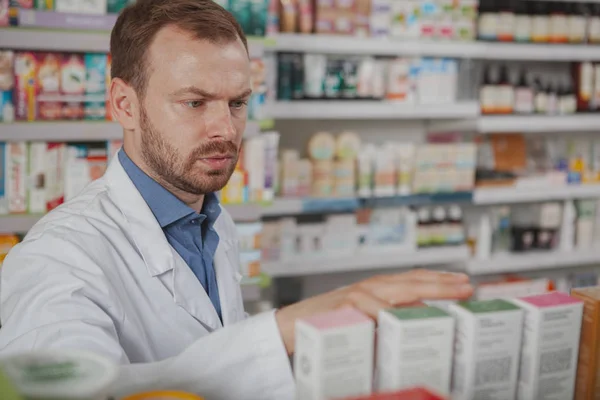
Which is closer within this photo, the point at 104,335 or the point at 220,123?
the point at 104,335

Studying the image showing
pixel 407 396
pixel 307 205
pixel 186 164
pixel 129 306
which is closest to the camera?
pixel 407 396

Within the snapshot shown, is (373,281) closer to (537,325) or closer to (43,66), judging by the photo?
(537,325)

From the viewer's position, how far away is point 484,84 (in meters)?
3.98

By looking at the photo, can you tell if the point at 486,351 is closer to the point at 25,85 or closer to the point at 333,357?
the point at 333,357

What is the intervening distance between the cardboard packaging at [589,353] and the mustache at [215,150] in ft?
2.57

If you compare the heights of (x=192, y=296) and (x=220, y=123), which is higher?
(x=220, y=123)

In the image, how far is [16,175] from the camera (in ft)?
8.80

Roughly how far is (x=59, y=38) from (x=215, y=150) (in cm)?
152

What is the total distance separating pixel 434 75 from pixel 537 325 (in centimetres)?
294

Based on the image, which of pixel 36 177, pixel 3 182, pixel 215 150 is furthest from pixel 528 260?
pixel 215 150

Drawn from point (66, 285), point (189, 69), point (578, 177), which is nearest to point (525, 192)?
point (578, 177)

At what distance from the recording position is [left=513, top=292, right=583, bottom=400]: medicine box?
946 mm

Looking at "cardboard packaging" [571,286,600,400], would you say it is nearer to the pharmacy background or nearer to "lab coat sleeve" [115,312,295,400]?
"lab coat sleeve" [115,312,295,400]

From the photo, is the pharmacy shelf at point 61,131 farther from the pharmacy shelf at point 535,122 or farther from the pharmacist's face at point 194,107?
the pharmacy shelf at point 535,122
